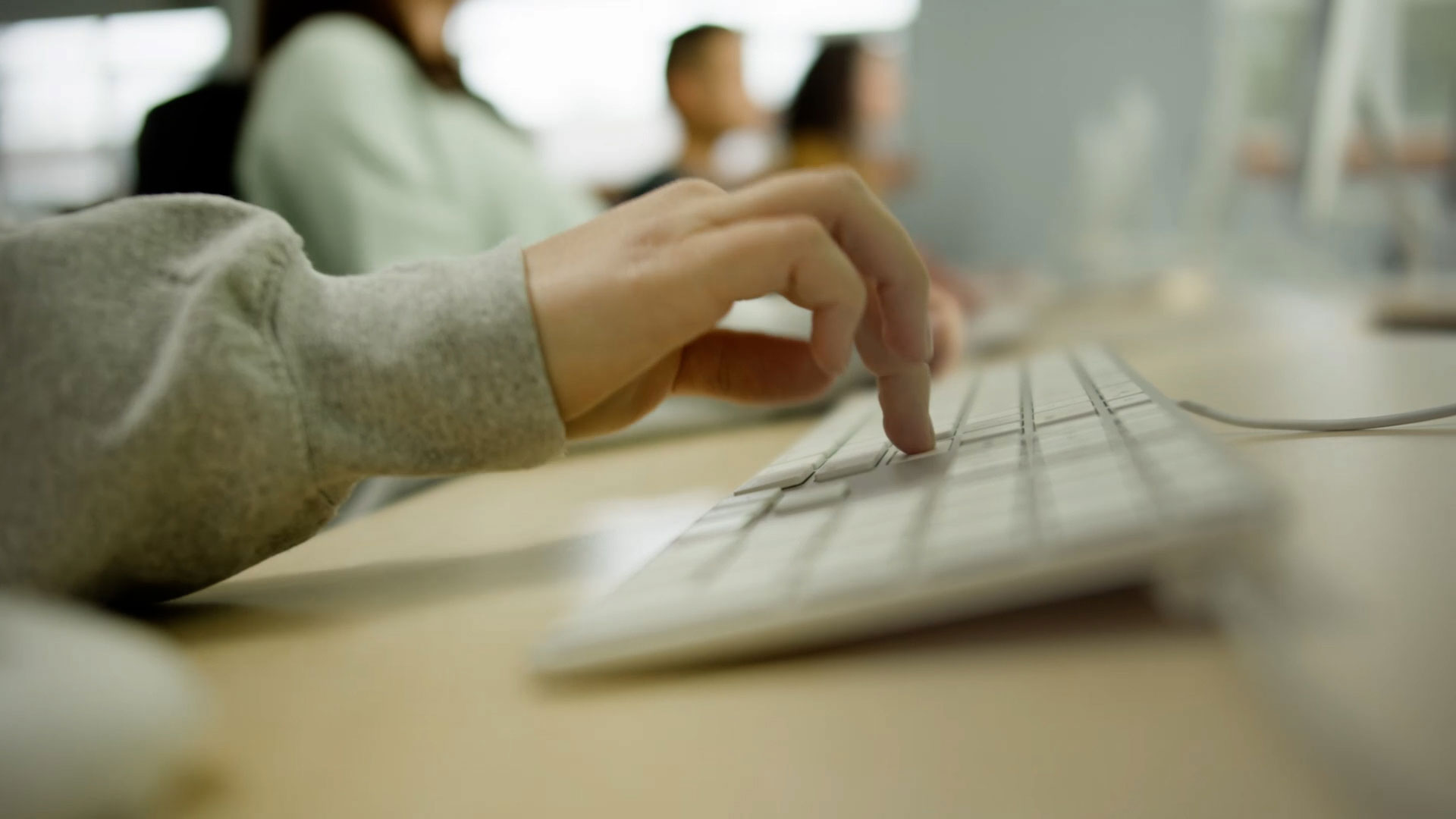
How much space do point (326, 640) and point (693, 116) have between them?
208 centimetres

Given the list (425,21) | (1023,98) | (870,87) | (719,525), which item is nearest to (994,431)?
(719,525)

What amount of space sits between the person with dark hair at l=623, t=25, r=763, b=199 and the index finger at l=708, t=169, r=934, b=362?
1815mm

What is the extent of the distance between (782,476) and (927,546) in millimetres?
173

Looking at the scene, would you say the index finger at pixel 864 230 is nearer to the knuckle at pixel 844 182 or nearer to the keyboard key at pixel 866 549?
the knuckle at pixel 844 182

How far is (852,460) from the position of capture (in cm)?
41

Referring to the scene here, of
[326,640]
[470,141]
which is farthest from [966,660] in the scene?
[470,141]

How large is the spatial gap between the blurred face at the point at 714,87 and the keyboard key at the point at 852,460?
6.18ft

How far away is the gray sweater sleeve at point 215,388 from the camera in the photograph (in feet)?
0.99

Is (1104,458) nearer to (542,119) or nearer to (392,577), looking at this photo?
(392,577)

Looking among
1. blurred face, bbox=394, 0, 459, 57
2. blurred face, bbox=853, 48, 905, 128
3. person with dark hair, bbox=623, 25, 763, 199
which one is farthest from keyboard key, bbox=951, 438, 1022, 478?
blurred face, bbox=853, 48, 905, 128

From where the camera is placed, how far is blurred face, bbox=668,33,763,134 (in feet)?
7.28

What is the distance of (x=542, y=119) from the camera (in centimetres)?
410

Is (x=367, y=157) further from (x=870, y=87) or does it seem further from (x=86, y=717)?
(x=870, y=87)

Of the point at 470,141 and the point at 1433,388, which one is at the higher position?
the point at 470,141
